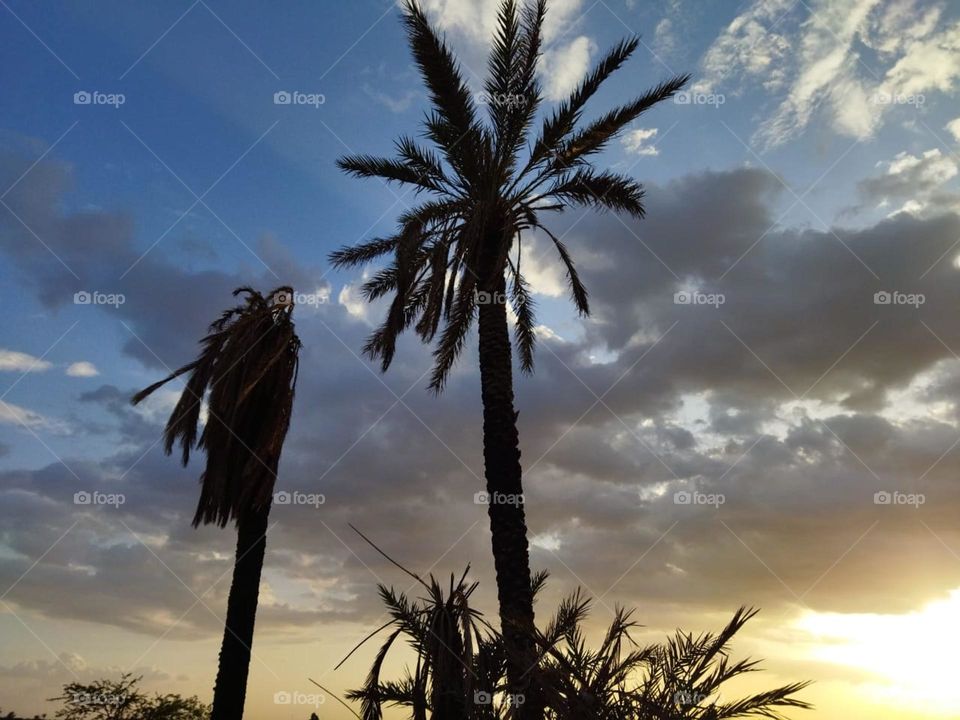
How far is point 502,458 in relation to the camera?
1339cm

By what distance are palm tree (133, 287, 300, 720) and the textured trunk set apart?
4.26 metres

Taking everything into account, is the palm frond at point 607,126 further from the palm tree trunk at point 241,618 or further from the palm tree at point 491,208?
the palm tree trunk at point 241,618

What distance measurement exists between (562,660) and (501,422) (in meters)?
7.46

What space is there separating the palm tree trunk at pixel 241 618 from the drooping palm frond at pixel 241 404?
437 mm

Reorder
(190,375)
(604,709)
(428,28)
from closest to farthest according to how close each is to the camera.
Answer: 1. (604,709)
2. (428,28)
3. (190,375)

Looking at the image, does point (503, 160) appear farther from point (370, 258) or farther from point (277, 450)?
point (277, 450)

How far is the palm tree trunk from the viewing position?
43.3 feet

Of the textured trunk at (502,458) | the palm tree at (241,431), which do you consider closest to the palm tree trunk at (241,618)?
the palm tree at (241,431)

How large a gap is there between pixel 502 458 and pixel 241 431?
→ 5244mm

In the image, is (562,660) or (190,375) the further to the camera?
(190,375)

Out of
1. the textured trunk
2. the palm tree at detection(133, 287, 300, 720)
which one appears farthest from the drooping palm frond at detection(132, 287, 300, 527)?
the textured trunk

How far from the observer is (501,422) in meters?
13.7

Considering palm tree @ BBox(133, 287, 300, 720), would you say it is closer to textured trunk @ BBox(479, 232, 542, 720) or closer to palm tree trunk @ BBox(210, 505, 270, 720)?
palm tree trunk @ BBox(210, 505, 270, 720)

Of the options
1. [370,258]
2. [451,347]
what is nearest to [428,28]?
[370,258]
